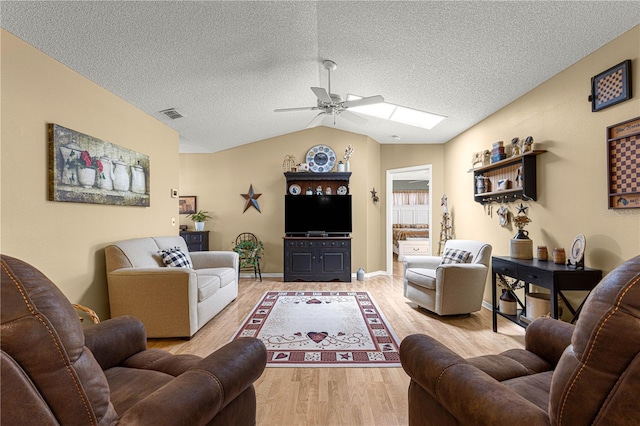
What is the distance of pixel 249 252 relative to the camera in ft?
18.2

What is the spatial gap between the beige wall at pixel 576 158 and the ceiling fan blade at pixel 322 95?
7.30 ft

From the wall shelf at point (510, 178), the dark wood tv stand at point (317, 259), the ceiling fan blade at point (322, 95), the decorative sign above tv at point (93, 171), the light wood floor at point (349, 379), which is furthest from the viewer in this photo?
the dark wood tv stand at point (317, 259)

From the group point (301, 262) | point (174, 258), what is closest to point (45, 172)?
point (174, 258)

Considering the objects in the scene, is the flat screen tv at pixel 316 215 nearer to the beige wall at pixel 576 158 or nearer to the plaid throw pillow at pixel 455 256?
the plaid throw pillow at pixel 455 256

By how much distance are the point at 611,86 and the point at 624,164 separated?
2.05ft

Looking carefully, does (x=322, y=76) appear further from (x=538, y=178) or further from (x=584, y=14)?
(x=538, y=178)

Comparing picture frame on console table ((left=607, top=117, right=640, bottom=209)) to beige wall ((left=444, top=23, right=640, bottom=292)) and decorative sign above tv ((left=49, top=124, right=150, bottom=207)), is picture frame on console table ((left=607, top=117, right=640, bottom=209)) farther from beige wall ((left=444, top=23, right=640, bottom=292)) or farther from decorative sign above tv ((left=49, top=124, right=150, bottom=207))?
decorative sign above tv ((left=49, top=124, right=150, bottom=207))

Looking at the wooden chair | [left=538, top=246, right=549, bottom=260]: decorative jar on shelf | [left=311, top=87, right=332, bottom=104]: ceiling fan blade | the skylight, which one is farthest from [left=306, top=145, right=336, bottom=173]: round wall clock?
[left=538, top=246, right=549, bottom=260]: decorative jar on shelf

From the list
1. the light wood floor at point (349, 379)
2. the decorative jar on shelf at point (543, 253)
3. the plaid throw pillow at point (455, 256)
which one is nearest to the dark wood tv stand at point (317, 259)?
the light wood floor at point (349, 379)

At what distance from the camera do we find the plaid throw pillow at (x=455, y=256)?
12.3 ft

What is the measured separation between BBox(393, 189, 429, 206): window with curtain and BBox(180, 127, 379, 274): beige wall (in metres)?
4.64

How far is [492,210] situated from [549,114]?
143 centimetres

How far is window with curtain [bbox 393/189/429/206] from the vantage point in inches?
409

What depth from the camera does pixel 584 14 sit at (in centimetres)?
206
